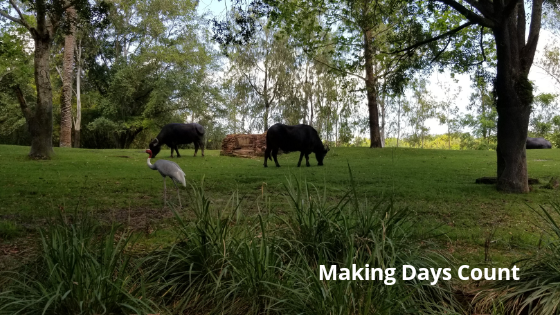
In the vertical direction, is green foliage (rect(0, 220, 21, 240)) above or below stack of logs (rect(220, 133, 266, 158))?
below

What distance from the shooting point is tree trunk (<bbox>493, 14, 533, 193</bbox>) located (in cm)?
869

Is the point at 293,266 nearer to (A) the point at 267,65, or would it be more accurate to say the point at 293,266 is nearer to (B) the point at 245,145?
(B) the point at 245,145

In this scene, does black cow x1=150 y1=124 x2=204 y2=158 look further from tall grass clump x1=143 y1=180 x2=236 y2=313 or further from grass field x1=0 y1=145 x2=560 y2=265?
tall grass clump x1=143 y1=180 x2=236 y2=313

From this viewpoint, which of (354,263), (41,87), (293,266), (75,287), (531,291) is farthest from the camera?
(41,87)

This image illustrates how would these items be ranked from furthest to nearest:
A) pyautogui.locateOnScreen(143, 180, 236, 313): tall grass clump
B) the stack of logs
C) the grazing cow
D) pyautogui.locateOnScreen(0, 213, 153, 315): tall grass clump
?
the grazing cow < the stack of logs < pyautogui.locateOnScreen(143, 180, 236, 313): tall grass clump < pyautogui.locateOnScreen(0, 213, 153, 315): tall grass clump

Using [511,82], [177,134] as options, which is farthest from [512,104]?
[177,134]

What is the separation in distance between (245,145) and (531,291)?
662 inches

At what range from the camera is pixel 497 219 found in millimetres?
6438

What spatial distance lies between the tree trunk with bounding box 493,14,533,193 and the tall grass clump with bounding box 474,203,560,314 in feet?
18.9

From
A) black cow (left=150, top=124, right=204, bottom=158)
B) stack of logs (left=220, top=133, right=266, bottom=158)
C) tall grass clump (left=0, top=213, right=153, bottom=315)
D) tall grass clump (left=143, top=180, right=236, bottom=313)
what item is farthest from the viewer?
stack of logs (left=220, top=133, right=266, bottom=158)

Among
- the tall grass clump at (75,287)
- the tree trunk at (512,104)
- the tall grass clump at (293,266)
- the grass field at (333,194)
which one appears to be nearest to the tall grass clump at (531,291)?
the tall grass clump at (293,266)

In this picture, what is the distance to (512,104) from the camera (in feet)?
28.7

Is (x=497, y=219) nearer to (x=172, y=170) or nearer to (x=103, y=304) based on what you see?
(x=172, y=170)

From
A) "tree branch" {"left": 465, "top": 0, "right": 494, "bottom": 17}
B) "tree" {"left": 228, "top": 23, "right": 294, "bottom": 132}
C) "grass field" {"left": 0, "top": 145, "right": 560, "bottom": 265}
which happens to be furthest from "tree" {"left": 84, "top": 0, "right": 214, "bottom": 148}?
"tree branch" {"left": 465, "top": 0, "right": 494, "bottom": 17}
